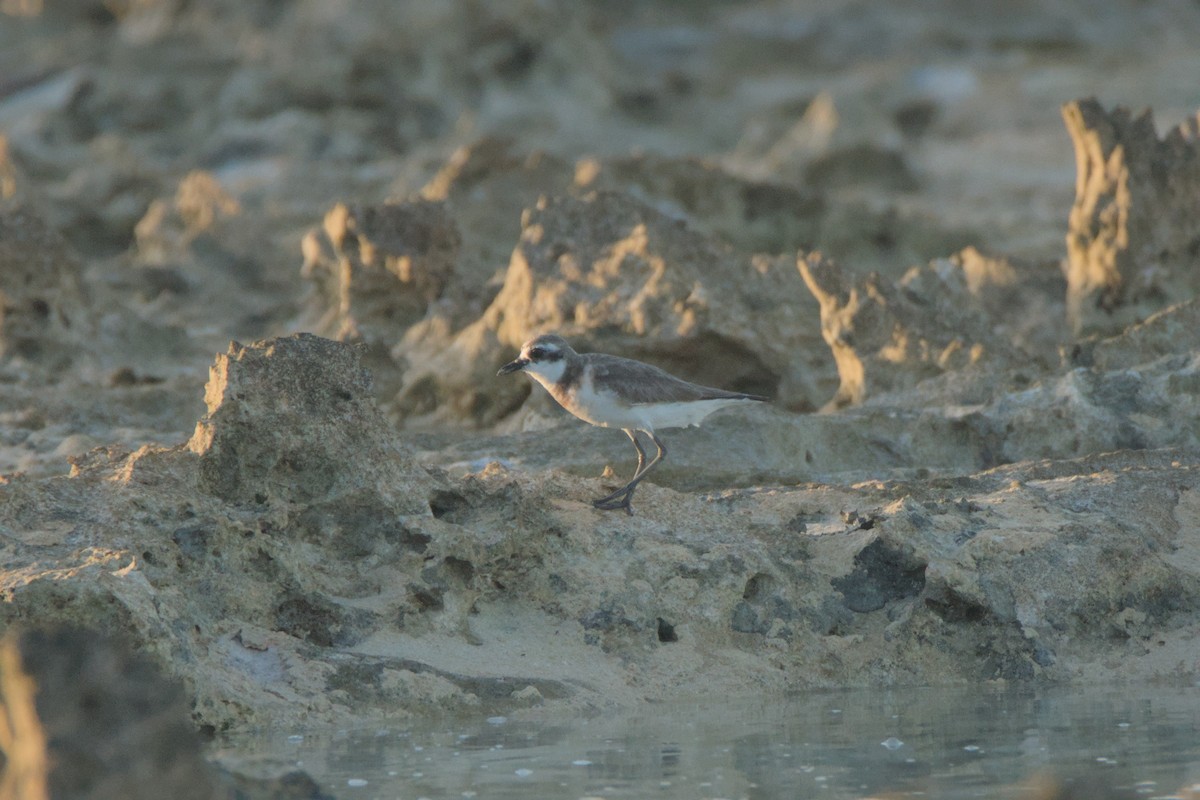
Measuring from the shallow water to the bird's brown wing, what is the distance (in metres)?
1.80

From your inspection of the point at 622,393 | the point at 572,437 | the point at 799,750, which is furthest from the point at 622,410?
the point at 799,750

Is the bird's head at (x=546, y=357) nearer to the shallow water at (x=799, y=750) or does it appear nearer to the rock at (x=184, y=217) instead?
the shallow water at (x=799, y=750)

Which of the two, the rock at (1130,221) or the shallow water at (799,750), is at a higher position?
the rock at (1130,221)

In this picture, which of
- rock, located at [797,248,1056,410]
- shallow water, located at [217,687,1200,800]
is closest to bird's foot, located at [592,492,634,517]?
shallow water, located at [217,687,1200,800]

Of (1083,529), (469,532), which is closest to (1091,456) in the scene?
(1083,529)

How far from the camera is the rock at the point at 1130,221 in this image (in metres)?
13.2

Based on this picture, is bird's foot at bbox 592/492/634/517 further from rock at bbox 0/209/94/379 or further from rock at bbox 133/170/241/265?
→ rock at bbox 133/170/241/265

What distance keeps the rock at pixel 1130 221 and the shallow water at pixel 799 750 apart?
6.29 metres

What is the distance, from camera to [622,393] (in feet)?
28.8

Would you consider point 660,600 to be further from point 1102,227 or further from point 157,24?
point 157,24

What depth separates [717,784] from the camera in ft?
19.6

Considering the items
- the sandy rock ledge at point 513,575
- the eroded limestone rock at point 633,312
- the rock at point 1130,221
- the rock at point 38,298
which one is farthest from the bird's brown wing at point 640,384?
the rock at point 38,298

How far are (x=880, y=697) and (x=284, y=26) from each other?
2091cm

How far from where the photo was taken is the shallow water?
5887 millimetres
